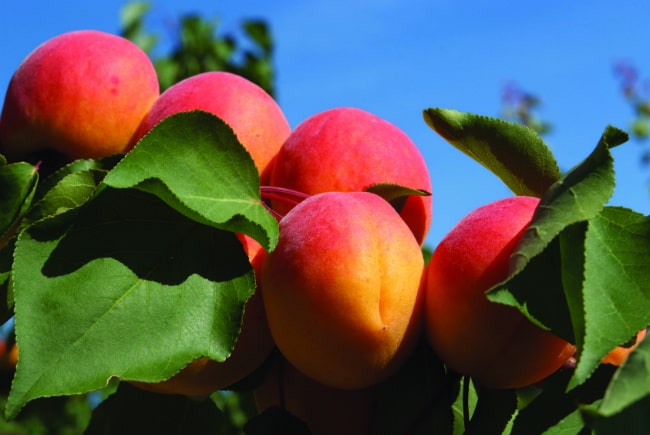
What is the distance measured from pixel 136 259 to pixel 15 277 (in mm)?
85

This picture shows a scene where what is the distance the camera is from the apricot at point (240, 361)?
0.63 meters

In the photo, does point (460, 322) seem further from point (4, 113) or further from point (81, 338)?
point (4, 113)

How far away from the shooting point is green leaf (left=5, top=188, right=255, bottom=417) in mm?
543

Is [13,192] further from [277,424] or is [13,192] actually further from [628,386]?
[628,386]

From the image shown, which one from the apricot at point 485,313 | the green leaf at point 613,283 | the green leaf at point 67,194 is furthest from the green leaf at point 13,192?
the green leaf at point 613,283

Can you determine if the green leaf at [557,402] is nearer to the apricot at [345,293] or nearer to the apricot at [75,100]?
the apricot at [345,293]

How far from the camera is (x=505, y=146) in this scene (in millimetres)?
665

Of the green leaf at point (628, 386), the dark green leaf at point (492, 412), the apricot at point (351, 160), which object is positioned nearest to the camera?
the green leaf at point (628, 386)

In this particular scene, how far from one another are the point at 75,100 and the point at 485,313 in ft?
1.62

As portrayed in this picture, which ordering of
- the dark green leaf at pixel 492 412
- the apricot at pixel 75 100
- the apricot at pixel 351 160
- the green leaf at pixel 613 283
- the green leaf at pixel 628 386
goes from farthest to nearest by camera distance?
the apricot at pixel 75 100, the apricot at pixel 351 160, the dark green leaf at pixel 492 412, the green leaf at pixel 613 283, the green leaf at pixel 628 386

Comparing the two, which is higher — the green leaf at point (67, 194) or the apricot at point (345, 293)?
the apricot at point (345, 293)

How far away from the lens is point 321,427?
0.68m

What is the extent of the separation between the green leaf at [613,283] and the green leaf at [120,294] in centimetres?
24

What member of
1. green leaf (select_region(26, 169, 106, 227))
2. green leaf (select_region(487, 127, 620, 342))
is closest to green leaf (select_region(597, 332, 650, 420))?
green leaf (select_region(487, 127, 620, 342))
